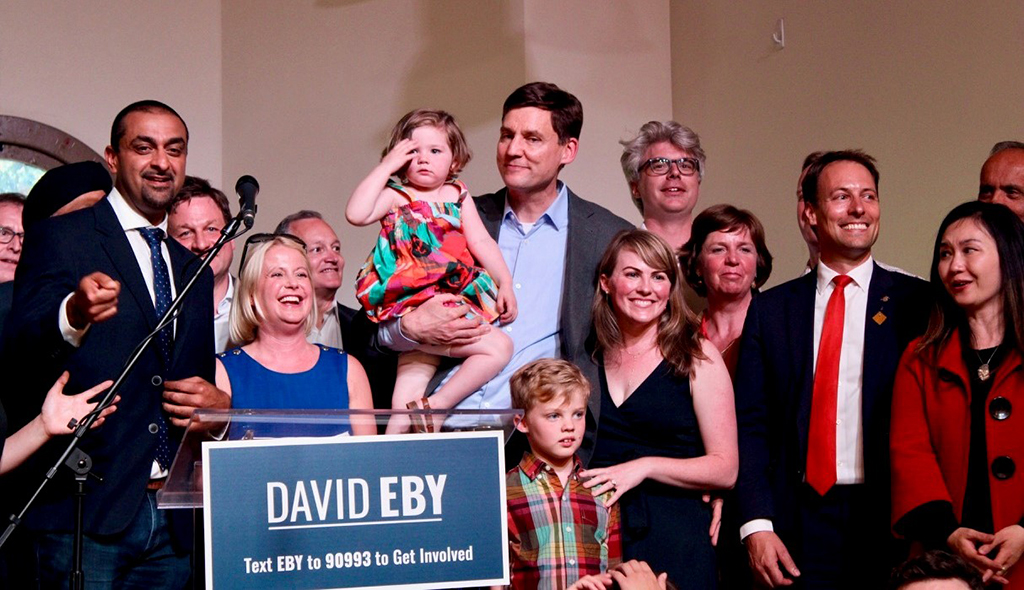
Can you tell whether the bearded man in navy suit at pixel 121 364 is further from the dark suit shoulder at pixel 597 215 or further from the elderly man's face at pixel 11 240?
the elderly man's face at pixel 11 240

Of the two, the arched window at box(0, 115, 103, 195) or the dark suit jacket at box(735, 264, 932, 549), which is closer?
the dark suit jacket at box(735, 264, 932, 549)

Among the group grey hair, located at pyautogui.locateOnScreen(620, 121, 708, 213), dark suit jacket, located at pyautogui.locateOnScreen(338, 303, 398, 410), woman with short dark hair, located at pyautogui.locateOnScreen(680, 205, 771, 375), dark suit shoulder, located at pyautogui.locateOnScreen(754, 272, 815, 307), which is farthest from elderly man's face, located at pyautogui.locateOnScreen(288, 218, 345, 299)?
dark suit shoulder, located at pyautogui.locateOnScreen(754, 272, 815, 307)

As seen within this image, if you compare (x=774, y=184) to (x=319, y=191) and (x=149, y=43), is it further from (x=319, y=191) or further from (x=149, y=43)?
(x=149, y=43)

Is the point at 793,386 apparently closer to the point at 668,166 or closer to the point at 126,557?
the point at 668,166

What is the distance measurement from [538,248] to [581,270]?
17 centimetres

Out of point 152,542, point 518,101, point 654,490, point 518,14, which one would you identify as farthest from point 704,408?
point 518,14

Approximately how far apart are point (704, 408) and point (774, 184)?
262 centimetres

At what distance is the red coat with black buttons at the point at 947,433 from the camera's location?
116 inches

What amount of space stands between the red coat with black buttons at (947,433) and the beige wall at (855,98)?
1.79 m

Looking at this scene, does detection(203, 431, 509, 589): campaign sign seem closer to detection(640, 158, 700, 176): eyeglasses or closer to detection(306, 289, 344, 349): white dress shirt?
detection(306, 289, 344, 349): white dress shirt

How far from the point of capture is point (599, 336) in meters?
3.48

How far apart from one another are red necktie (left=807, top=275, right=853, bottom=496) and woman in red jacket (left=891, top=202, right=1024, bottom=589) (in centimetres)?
18

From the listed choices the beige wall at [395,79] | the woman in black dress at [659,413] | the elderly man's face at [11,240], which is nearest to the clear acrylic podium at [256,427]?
the woman in black dress at [659,413]

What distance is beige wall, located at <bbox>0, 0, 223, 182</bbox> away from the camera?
617 cm
